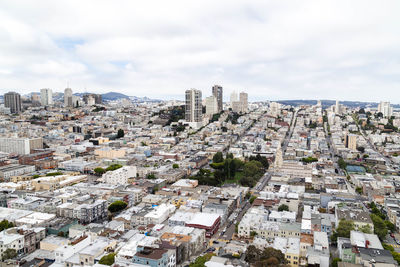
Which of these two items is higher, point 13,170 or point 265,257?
point 13,170

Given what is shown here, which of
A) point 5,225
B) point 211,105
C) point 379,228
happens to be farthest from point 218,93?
point 5,225

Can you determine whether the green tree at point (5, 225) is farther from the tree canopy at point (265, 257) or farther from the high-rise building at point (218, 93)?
the high-rise building at point (218, 93)

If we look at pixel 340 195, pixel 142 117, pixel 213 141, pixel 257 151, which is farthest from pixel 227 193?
pixel 142 117

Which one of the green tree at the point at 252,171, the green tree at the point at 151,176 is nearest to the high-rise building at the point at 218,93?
the green tree at the point at 252,171

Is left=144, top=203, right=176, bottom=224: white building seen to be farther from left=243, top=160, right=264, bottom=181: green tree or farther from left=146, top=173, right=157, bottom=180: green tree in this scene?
left=243, top=160, right=264, bottom=181: green tree

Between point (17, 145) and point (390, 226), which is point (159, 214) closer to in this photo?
point (390, 226)

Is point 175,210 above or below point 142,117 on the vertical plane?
below

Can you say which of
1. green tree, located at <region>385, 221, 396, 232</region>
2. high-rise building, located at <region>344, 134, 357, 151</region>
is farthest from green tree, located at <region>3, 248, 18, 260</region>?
high-rise building, located at <region>344, 134, 357, 151</region>

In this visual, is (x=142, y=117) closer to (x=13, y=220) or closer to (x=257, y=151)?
(x=257, y=151)
